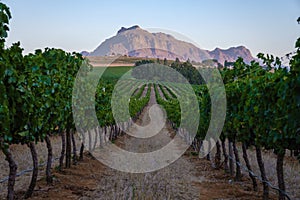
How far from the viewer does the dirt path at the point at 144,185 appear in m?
9.23

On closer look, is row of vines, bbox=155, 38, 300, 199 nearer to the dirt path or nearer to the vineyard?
the vineyard

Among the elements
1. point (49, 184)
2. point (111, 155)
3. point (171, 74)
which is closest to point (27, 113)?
point (49, 184)

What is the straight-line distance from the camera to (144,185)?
32.8 feet

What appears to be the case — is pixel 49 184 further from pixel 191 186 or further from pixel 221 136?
pixel 221 136

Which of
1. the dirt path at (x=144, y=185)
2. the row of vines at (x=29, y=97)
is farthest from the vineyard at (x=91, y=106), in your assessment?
the dirt path at (x=144, y=185)

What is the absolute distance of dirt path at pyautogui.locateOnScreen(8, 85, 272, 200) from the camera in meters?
9.23

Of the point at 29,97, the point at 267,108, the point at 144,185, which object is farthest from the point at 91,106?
the point at 267,108

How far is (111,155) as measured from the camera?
1766 cm

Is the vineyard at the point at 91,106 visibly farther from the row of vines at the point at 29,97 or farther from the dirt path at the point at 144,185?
the dirt path at the point at 144,185

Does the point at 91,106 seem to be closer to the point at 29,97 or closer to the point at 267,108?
the point at 29,97

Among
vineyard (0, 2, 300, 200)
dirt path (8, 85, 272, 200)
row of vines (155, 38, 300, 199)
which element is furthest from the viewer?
dirt path (8, 85, 272, 200)

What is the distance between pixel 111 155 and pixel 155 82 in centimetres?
8010

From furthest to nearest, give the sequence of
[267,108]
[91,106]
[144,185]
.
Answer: [91,106]
[144,185]
[267,108]

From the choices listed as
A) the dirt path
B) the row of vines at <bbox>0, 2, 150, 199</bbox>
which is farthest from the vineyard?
the dirt path
